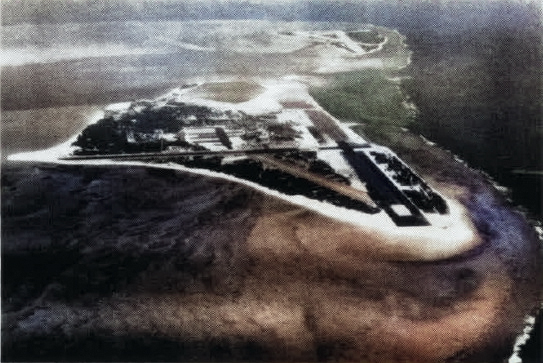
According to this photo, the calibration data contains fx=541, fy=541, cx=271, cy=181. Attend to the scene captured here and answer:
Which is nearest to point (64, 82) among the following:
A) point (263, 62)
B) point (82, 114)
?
point (82, 114)

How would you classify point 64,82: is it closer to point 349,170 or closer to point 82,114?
point 82,114

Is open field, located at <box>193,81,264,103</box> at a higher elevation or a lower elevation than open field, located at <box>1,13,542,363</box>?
higher

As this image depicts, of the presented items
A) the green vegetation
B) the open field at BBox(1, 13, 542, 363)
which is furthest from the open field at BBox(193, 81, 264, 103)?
the open field at BBox(1, 13, 542, 363)

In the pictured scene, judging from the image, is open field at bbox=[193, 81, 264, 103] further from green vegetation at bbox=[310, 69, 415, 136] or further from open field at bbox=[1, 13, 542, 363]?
open field at bbox=[1, 13, 542, 363]

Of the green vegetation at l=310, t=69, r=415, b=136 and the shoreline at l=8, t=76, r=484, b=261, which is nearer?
the shoreline at l=8, t=76, r=484, b=261

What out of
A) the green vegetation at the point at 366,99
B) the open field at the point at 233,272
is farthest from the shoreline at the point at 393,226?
the green vegetation at the point at 366,99

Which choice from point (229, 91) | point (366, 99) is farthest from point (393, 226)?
point (229, 91)

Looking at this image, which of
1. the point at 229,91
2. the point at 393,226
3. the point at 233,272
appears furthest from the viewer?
the point at 229,91

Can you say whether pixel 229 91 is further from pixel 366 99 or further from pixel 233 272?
pixel 233 272
